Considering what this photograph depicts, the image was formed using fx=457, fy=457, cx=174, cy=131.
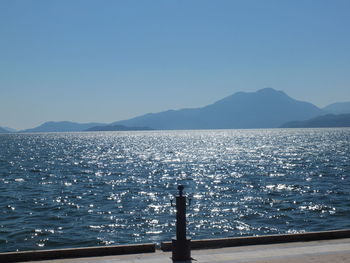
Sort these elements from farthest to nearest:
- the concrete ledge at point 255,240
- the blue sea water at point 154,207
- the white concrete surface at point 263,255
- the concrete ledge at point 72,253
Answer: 1. the blue sea water at point 154,207
2. the concrete ledge at point 255,240
3. the concrete ledge at point 72,253
4. the white concrete surface at point 263,255

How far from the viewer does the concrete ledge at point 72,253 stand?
Result: 920cm

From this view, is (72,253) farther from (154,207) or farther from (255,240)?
(154,207)

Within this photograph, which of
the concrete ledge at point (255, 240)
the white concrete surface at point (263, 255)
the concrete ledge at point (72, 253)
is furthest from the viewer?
the concrete ledge at point (255, 240)

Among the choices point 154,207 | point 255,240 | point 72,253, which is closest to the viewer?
point 72,253

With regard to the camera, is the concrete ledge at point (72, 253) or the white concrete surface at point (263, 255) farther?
the concrete ledge at point (72, 253)

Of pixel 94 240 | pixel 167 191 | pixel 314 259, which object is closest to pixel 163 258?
pixel 314 259

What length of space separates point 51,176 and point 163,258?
4465 cm

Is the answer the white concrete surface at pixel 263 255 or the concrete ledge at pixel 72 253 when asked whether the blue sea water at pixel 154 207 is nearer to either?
the concrete ledge at pixel 72 253

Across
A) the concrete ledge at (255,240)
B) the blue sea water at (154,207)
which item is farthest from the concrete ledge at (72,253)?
the blue sea water at (154,207)

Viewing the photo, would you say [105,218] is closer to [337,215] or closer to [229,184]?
[337,215]

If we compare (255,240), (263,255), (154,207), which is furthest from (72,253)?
(154,207)

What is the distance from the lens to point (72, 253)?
9.44 meters

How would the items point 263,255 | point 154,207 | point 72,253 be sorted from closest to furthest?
point 263,255, point 72,253, point 154,207

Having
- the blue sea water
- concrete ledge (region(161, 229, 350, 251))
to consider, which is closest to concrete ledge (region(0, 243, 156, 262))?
concrete ledge (region(161, 229, 350, 251))
